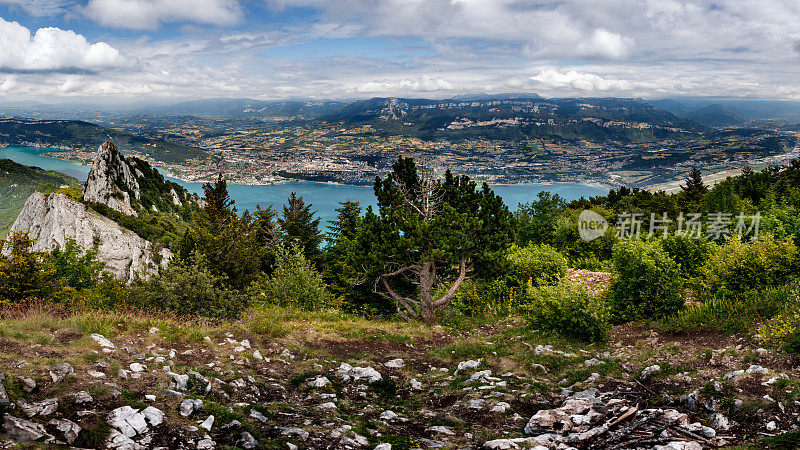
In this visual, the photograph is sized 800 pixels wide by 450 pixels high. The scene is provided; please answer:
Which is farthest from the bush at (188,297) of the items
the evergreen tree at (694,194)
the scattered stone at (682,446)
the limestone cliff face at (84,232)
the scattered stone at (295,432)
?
the evergreen tree at (694,194)

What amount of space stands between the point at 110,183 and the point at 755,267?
10153 cm

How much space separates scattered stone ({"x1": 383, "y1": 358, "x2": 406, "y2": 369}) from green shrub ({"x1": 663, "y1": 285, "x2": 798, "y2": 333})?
29.8 ft

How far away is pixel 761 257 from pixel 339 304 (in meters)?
18.0

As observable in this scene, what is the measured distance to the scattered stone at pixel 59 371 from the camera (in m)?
6.66

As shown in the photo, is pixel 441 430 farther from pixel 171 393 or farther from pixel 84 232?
pixel 84 232

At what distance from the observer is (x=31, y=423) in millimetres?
5203

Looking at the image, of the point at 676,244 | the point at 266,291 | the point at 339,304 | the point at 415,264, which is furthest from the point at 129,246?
the point at 676,244

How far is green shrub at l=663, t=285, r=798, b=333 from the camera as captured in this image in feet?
38.4

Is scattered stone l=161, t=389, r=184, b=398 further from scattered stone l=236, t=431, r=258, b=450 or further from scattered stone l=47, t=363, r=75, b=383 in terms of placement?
scattered stone l=236, t=431, r=258, b=450

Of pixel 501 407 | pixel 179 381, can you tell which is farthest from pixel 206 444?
pixel 501 407

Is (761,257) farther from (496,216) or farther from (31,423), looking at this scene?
(31,423)

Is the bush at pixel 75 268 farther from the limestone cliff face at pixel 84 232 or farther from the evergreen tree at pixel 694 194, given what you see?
the evergreen tree at pixel 694 194

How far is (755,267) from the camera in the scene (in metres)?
14.1

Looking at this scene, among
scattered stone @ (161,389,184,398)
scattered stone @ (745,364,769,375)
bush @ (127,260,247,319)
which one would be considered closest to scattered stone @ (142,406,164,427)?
scattered stone @ (161,389,184,398)
